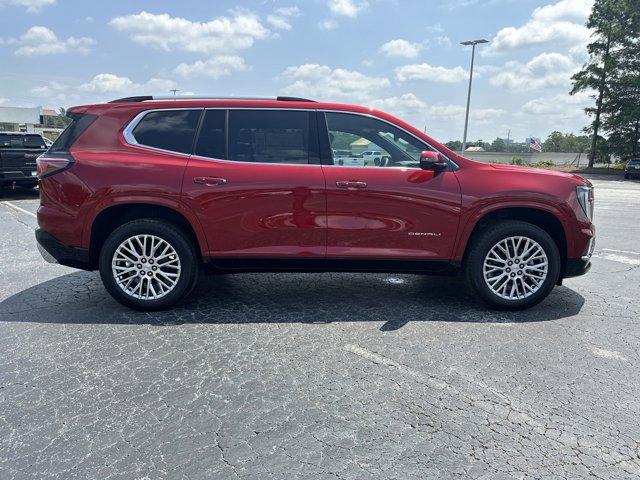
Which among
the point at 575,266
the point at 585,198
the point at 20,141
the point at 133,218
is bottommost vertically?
the point at 575,266

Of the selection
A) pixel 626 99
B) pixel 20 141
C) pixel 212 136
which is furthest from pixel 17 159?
pixel 626 99

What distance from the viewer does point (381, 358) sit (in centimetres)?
353

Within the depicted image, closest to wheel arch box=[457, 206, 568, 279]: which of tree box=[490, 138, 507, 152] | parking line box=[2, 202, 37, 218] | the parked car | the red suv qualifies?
the red suv

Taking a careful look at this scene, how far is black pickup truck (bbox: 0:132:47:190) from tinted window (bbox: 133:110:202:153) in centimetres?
1126

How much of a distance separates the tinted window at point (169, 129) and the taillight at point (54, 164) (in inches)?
24.6

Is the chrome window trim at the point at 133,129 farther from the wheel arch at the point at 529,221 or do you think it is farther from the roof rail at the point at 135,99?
the wheel arch at the point at 529,221

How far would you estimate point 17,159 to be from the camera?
44.4ft

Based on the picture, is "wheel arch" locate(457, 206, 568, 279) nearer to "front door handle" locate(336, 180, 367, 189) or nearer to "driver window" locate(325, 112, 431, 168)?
"driver window" locate(325, 112, 431, 168)

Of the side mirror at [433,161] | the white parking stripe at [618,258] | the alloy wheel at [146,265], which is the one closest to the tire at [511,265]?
the side mirror at [433,161]

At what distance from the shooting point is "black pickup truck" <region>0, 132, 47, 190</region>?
13453mm

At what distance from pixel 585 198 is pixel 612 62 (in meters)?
45.6

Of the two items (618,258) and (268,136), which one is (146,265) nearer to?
(268,136)

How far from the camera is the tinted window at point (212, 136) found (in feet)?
14.5

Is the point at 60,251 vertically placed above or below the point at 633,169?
below
